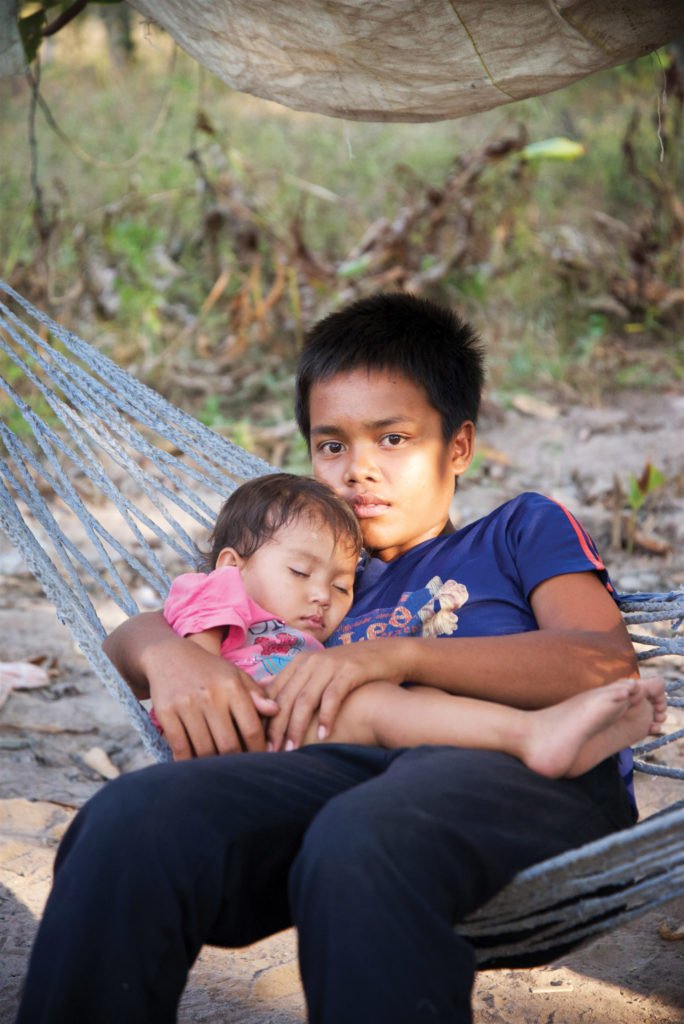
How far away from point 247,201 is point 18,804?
308cm

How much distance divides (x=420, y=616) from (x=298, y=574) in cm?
18

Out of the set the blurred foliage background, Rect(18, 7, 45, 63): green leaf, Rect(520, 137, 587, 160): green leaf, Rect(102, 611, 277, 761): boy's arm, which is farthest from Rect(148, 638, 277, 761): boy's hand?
Rect(520, 137, 587, 160): green leaf

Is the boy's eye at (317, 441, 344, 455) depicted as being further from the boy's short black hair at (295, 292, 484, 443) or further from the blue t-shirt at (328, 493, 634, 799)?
the blue t-shirt at (328, 493, 634, 799)

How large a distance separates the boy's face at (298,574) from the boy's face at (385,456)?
124 mm

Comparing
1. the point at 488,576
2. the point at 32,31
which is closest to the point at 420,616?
the point at 488,576

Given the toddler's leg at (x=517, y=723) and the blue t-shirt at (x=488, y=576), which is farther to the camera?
the blue t-shirt at (x=488, y=576)

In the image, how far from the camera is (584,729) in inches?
36.5

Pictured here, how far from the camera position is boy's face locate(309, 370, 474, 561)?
4.65 ft

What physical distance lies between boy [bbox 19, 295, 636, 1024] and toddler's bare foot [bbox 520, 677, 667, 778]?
0.02 metres

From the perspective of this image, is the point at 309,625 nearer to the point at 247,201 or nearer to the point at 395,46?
the point at 395,46

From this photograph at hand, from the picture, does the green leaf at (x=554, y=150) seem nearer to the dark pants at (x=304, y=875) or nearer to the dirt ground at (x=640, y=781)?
the dirt ground at (x=640, y=781)

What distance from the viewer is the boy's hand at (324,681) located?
3.40ft

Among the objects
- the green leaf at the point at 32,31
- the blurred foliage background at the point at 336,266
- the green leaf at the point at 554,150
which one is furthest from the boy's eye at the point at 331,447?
the green leaf at the point at 554,150

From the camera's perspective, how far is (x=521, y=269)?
4.32m
